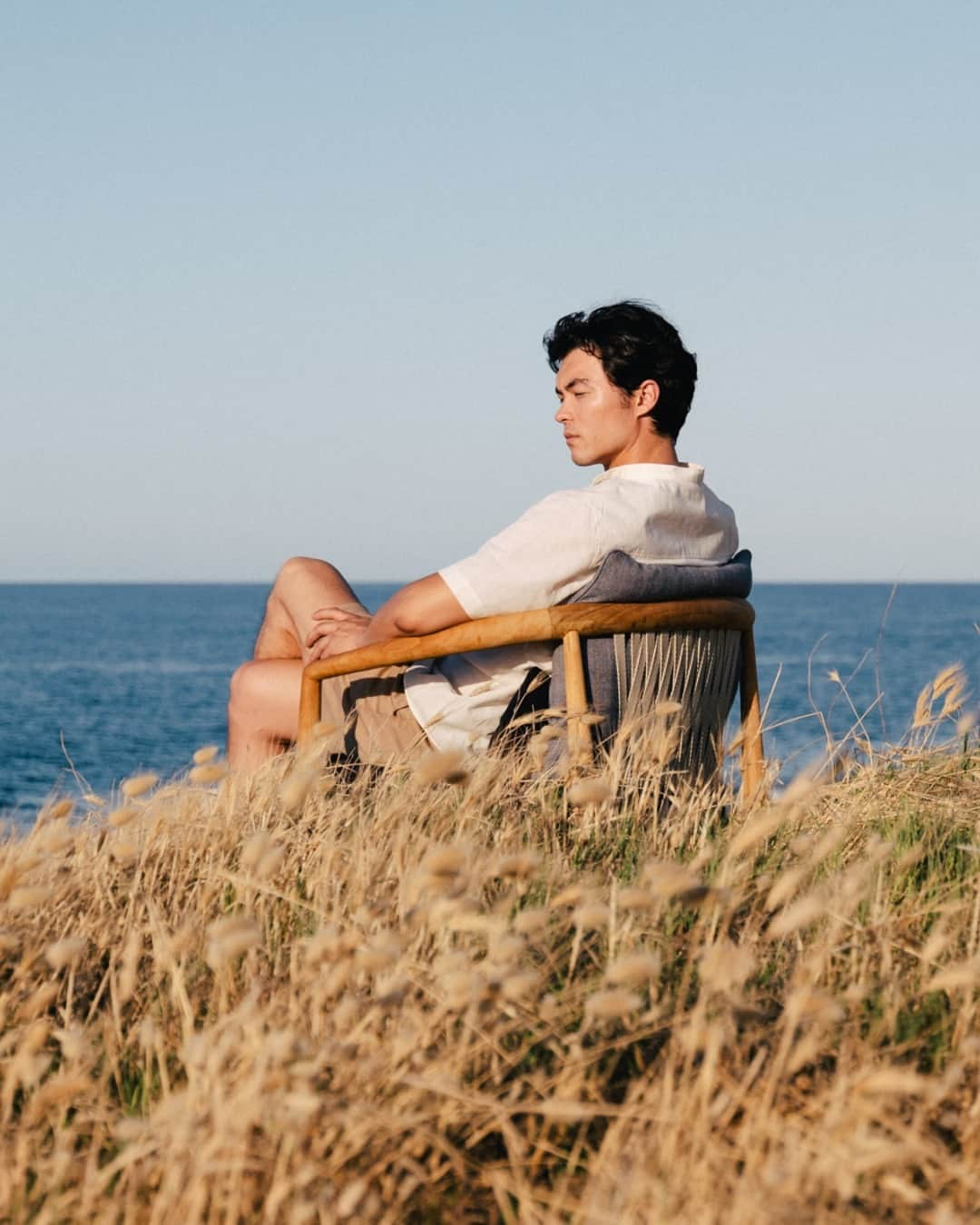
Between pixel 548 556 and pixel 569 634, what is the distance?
0.66 feet

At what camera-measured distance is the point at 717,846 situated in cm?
278

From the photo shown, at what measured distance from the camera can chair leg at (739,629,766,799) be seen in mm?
3709

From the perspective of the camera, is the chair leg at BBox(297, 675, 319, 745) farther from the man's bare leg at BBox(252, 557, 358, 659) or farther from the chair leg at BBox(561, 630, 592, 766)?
the chair leg at BBox(561, 630, 592, 766)

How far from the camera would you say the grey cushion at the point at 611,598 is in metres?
3.43

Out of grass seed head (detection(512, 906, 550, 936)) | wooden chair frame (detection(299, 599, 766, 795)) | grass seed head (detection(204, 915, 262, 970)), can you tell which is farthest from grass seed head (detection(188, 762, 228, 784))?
wooden chair frame (detection(299, 599, 766, 795))

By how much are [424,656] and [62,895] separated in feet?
3.81

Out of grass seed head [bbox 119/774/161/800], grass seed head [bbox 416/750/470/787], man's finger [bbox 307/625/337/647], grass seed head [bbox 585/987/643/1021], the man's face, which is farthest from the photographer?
man's finger [bbox 307/625/337/647]

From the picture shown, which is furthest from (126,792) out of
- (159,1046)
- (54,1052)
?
(159,1046)

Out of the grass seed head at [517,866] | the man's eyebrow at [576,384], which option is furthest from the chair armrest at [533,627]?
the grass seed head at [517,866]

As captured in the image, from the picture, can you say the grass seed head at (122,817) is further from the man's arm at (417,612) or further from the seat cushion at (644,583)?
the seat cushion at (644,583)

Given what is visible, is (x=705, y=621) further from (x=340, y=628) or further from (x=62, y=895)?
(x=62, y=895)

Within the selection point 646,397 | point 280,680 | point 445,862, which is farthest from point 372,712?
point 445,862

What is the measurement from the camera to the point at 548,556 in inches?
135

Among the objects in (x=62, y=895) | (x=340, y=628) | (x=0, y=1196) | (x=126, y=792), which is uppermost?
(x=340, y=628)
